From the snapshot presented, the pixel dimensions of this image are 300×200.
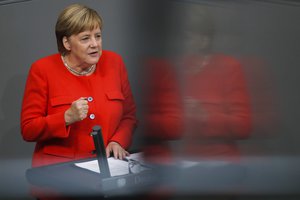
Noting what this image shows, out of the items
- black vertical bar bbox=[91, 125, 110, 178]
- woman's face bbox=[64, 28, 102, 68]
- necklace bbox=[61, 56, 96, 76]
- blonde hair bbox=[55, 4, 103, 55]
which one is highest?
blonde hair bbox=[55, 4, 103, 55]

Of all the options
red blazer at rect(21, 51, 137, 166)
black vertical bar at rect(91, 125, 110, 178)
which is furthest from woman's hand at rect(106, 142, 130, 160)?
black vertical bar at rect(91, 125, 110, 178)

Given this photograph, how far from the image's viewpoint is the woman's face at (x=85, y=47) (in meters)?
1.02

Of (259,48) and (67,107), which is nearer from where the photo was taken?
(259,48)

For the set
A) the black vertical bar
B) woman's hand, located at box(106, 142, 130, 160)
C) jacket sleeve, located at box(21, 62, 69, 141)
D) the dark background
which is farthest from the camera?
jacket sleeve, located at box(21, 62, 69, 141)

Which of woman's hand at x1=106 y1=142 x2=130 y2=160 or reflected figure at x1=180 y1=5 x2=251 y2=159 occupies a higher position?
reflected figure at x1=180 y1=5 x2=251 y2=159

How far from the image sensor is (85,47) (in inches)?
41.0

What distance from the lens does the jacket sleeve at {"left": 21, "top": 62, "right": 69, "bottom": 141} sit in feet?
3.22

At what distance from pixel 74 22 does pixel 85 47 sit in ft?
0.19

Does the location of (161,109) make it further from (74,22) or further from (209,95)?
(74,22)


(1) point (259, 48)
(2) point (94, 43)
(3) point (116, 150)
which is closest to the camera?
(1) point (259, 48)

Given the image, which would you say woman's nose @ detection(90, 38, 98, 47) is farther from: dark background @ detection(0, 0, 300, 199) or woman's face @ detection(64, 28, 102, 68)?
dark background @ detection(0, 0, 300, 199)

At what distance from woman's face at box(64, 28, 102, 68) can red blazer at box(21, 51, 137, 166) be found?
0.7 inches

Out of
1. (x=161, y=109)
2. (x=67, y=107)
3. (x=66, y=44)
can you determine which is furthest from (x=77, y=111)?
(x=161, y=109)

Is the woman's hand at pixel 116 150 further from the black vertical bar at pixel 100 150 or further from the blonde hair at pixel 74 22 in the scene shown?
the blonde hair at pixel 74 22
